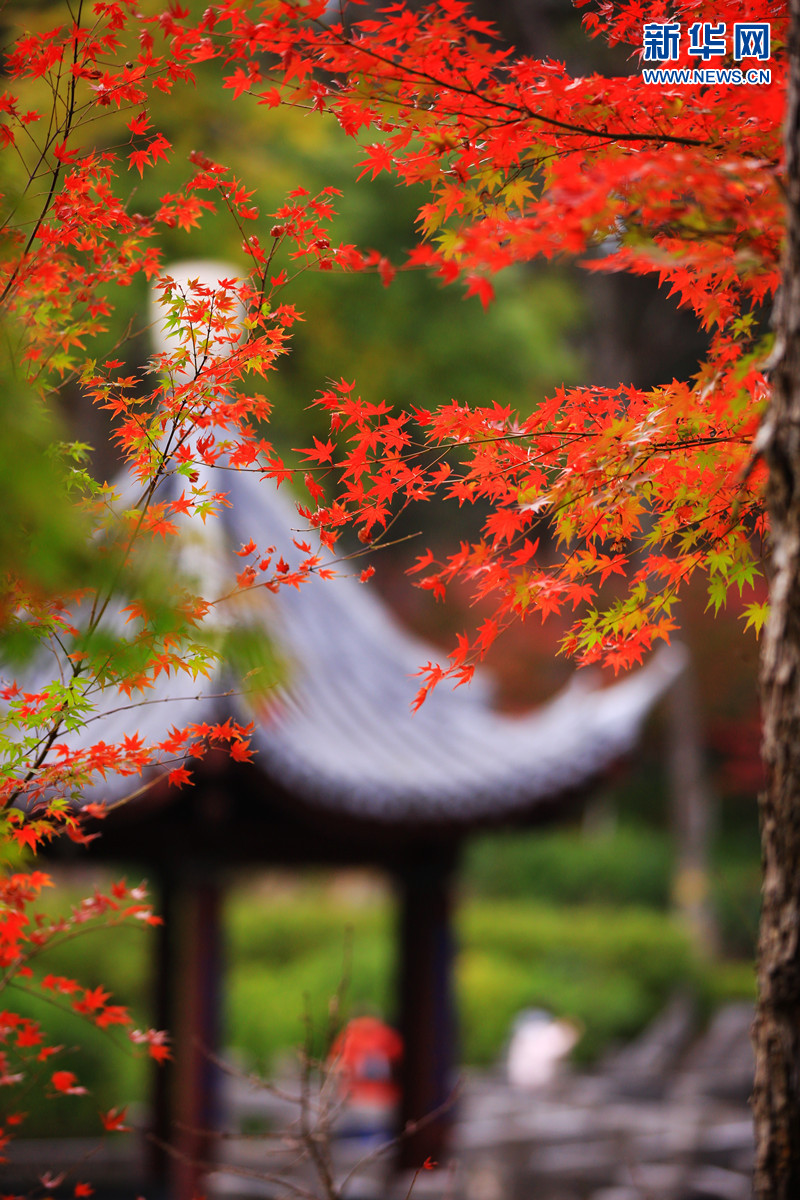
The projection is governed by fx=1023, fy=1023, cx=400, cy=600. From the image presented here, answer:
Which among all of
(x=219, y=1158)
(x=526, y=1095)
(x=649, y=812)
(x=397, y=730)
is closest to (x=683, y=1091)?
(x=526, y=1095)

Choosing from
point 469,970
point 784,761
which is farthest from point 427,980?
point 469,970

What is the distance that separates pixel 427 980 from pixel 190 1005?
1.39m

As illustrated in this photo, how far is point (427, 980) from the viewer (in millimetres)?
5152

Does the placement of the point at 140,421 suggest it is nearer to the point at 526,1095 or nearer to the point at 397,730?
the point at 397,730

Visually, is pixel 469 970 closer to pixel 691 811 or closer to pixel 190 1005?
pixel 691 811

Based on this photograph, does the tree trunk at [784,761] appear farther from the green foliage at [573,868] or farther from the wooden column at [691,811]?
the green foliage at [573,868]

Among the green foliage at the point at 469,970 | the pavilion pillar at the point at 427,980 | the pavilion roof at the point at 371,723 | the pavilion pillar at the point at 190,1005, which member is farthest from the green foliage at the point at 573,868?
the pavilion pillar at the point at 190,1005

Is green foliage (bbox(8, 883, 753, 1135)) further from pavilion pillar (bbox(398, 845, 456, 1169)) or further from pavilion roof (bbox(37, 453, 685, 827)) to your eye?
pavilion roof (bbox(37, 453, 685, 827))

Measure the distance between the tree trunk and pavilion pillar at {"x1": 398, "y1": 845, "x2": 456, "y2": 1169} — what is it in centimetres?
384

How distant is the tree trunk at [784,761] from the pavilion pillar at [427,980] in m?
3.84

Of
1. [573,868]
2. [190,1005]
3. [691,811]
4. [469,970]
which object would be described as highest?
[691,811]

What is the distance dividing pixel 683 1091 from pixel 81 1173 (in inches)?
225

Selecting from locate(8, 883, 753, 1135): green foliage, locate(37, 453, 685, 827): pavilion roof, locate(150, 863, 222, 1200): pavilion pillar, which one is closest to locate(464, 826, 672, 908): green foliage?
locate(8, 883, 753, 1135): green foliage

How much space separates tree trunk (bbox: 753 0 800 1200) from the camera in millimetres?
1308
